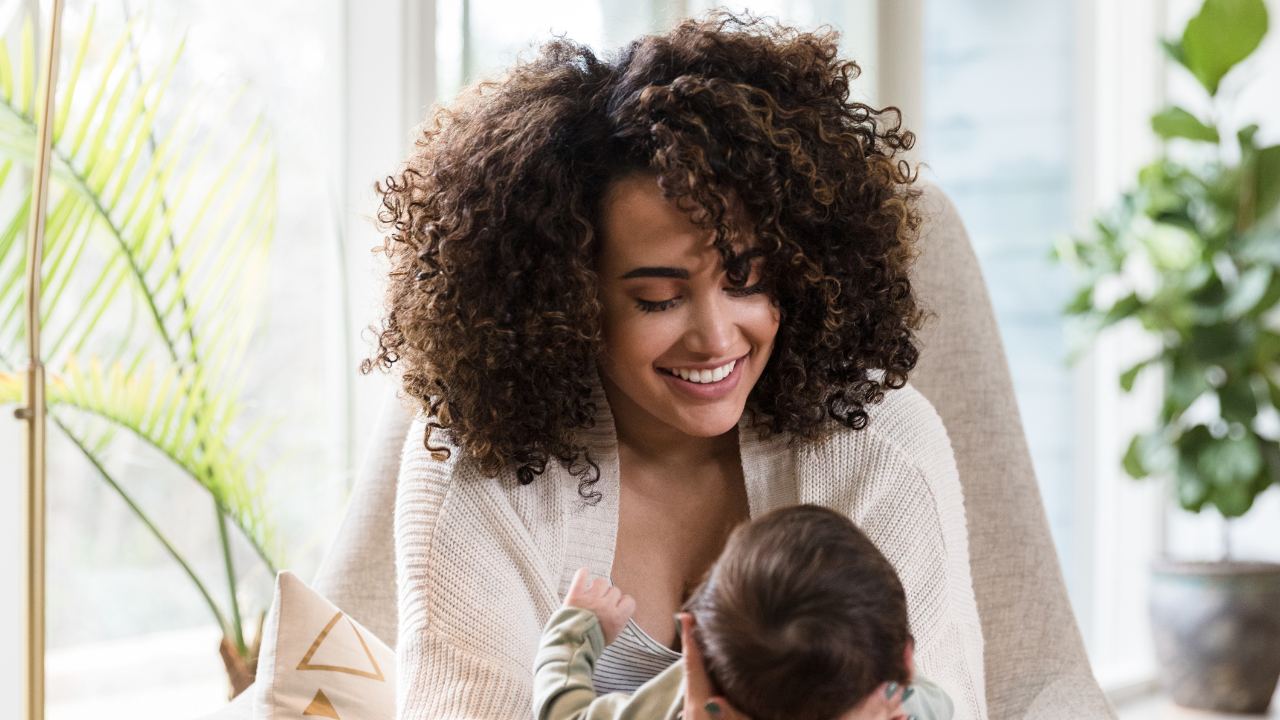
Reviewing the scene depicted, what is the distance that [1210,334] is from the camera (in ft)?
11.3

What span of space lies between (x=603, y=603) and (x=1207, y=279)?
3.00m

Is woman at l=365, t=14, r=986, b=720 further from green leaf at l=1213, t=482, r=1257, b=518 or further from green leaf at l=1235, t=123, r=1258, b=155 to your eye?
green leaf at l=1235, t=123, r=1258, b=155

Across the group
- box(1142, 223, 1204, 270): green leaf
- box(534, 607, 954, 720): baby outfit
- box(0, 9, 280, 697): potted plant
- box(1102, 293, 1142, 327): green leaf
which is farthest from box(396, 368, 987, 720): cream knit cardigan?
box(1142, 223, 1204, 270): green leaf

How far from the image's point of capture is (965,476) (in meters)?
1.56

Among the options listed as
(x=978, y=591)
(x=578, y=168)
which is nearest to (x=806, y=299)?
(x=578, y=168)

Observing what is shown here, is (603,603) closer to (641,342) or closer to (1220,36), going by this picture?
(641,342)

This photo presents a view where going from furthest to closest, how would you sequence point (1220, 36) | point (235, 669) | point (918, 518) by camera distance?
point (1220, 36) < point (235, 669) < point (918, 518)

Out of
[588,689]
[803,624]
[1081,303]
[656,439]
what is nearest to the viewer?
[803,624]

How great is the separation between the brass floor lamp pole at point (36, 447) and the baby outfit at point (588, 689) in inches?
18.3

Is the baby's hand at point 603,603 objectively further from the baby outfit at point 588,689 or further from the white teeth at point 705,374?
the white teeth at point 705,374

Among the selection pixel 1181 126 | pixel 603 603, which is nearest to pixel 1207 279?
pixel 1181 126

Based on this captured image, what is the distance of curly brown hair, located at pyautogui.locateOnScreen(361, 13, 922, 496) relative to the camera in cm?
114

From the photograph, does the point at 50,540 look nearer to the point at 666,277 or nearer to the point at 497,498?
the point at 497,498

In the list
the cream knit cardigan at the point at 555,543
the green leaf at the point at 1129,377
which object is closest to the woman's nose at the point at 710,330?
the cream knit cardigan at the point at 555,543
